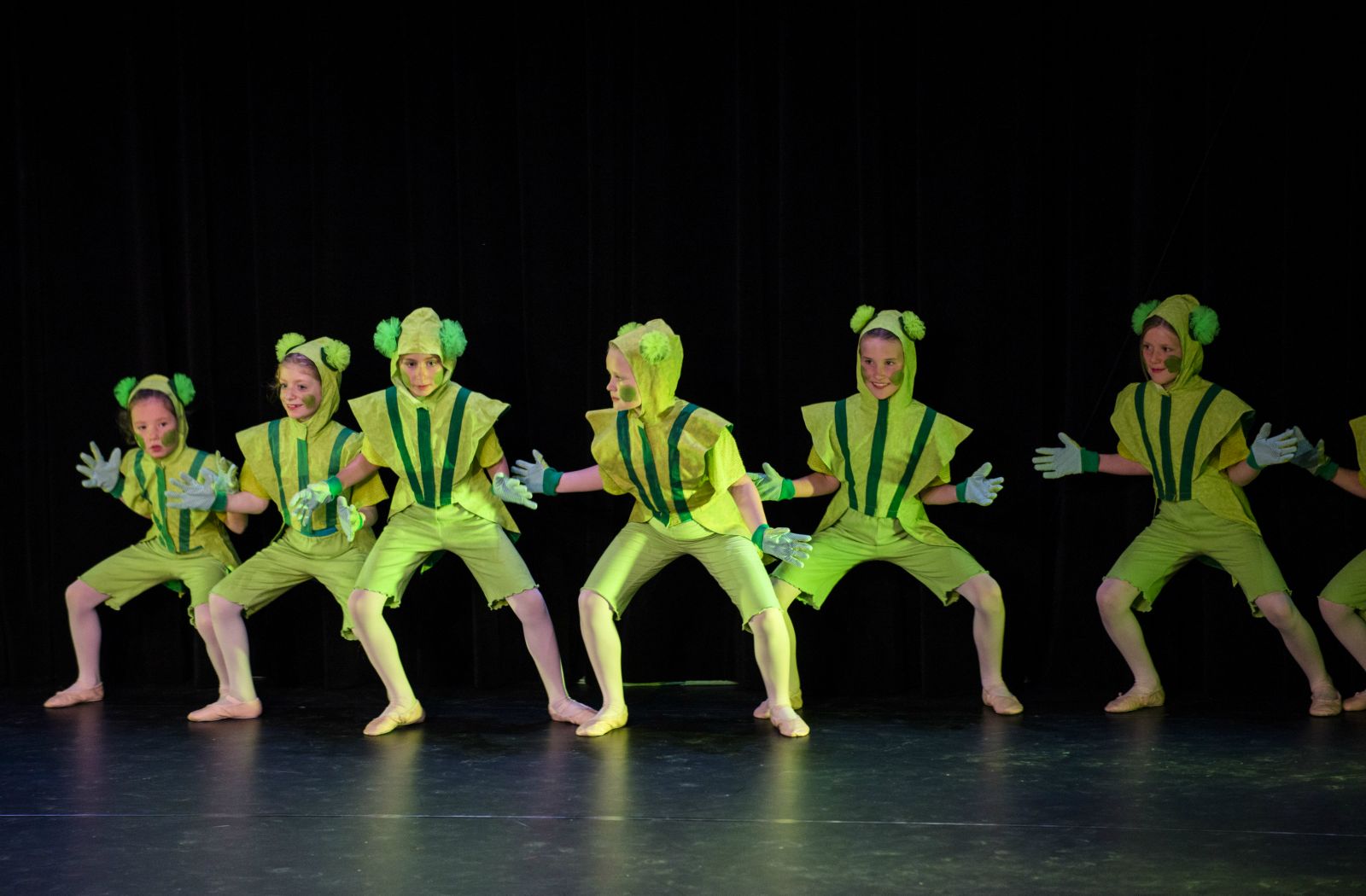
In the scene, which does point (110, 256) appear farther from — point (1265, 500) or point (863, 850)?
point (1265, 500)

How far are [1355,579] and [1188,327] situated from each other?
0.95 meters

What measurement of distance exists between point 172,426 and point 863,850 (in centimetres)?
316

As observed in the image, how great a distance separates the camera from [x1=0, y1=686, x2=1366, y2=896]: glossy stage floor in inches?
122

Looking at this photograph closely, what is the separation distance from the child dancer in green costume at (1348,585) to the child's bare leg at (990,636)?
102cm

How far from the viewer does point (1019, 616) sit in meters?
5.38

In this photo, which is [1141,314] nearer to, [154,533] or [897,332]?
[897,332]

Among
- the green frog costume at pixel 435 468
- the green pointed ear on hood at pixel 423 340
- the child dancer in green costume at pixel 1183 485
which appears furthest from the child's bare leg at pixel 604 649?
the child dancer in green costume at pixel 1183 485

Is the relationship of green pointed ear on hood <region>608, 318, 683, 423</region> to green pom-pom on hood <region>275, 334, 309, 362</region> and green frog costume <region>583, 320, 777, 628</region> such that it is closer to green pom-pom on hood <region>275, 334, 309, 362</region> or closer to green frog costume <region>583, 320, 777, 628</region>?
green frog costume <region>583, 320, 777, 628</region>

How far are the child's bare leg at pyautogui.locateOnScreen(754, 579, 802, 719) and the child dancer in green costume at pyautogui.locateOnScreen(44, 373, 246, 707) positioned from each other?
191 cm

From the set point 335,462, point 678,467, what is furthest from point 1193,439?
point 335,462

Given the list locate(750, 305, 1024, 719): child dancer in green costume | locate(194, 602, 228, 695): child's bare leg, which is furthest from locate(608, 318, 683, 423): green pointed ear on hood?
locate(194, 602, 228, 695): child's bare leg

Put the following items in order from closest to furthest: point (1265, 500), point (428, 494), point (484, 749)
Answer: point (484, 749), point (428, 494), point (1265, 500)

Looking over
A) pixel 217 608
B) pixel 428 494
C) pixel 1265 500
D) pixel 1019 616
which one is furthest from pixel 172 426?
pixel 1265 500

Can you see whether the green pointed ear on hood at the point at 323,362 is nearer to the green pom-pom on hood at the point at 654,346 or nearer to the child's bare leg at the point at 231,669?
the child's bare leg at the point at 231,669
